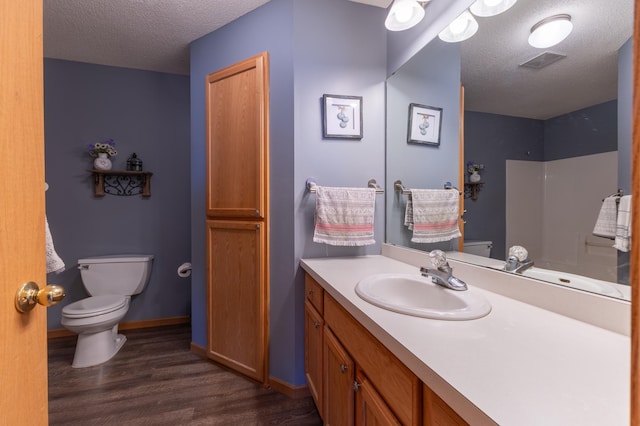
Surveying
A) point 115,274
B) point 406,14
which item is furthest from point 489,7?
point 115,274

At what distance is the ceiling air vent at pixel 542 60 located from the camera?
0.85 meters

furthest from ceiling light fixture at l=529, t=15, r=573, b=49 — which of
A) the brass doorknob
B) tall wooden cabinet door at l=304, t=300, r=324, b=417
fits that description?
the brass doorknob

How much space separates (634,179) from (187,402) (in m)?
2.00

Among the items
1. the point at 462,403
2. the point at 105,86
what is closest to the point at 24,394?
the point at 462,403

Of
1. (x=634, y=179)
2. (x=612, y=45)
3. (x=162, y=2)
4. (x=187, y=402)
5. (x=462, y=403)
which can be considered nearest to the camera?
(x=634, y=179)

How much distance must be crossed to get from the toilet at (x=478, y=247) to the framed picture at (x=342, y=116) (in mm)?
870

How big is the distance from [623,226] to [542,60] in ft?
1.85

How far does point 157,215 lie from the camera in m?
2.54

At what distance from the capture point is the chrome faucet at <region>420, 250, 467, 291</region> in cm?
98

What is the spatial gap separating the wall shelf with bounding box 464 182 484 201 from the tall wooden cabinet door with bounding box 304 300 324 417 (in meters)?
0.85

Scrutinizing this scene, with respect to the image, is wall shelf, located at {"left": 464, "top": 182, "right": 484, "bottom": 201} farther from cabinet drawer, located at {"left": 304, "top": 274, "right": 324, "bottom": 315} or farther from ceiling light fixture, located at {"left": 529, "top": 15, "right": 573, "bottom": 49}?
cabinet drawer, located at {"left": 304, "top": 274, "right": 324, "bottom": 315}

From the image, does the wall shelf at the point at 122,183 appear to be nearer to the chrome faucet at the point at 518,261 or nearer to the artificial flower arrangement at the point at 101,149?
the artificial flower arrangement at the point at 101,149

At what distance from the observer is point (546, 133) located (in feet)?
2.85

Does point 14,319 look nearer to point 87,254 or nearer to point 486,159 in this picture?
point 486,159
